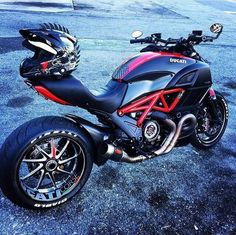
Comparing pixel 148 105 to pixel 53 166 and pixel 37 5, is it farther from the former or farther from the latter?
pixel 37 5

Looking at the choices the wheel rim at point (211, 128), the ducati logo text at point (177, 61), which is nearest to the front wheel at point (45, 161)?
the ducati logo text at point (177, 61)

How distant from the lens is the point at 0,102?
480 cm

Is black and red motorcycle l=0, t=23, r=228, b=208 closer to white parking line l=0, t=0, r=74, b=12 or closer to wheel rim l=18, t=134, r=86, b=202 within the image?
wheel rim l=18, t=134, r=86, b=202

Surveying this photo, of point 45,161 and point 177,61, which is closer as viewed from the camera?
point 45,161

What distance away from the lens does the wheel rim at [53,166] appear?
2561 millimetres

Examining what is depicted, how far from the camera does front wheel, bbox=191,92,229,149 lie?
146 inches

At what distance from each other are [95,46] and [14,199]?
20.5 ft

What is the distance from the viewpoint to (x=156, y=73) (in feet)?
9.62

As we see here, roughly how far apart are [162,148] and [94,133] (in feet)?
2.70

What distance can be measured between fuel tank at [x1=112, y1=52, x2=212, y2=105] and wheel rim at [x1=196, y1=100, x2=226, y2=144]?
30.1 inches

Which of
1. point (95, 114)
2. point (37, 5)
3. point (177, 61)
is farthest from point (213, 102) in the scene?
point (37, 5)

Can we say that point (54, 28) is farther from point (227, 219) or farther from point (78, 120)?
point (227, 219)

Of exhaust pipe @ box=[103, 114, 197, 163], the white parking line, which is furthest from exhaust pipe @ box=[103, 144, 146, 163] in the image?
the white parking line

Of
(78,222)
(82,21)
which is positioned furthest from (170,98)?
(82,21)
